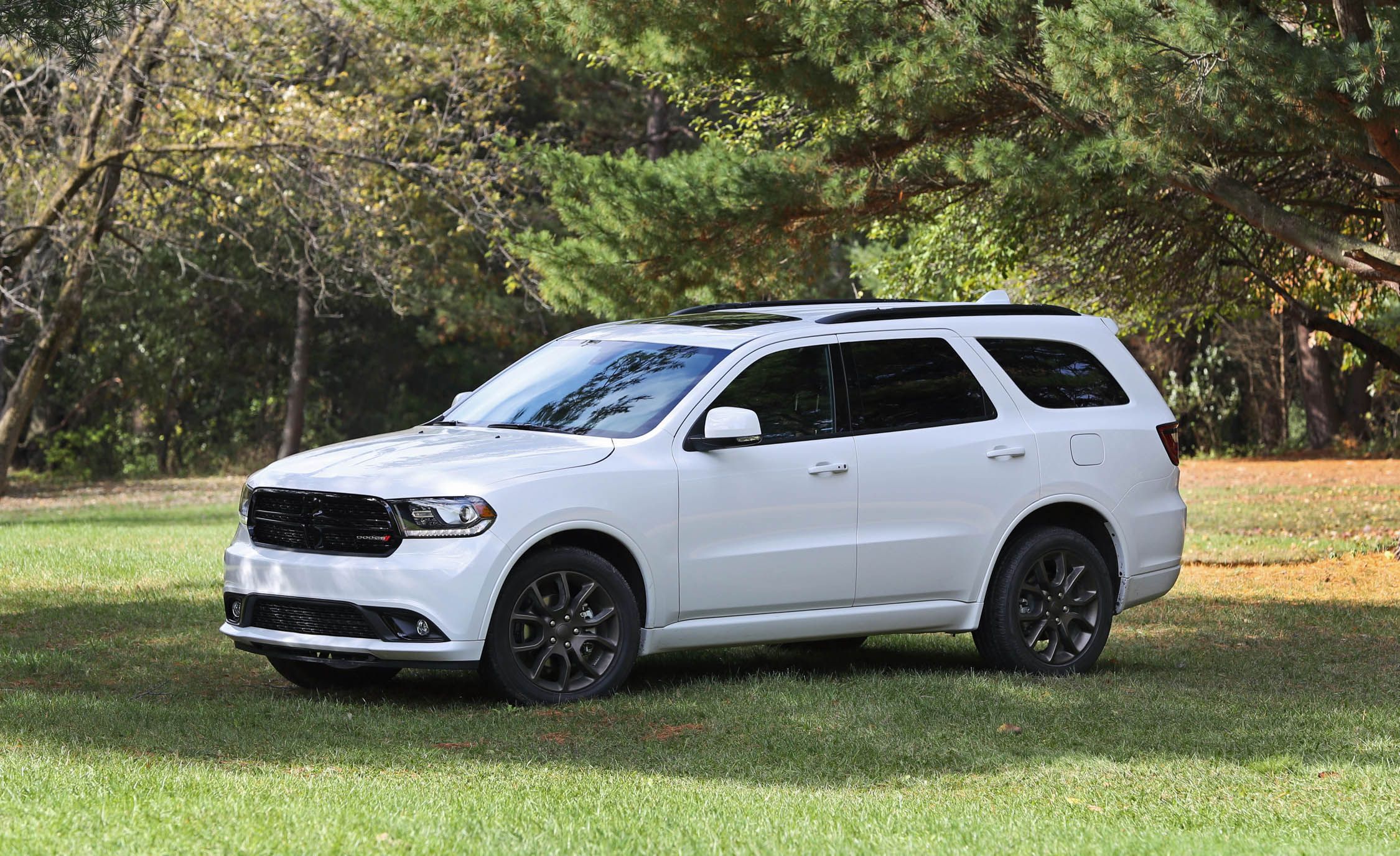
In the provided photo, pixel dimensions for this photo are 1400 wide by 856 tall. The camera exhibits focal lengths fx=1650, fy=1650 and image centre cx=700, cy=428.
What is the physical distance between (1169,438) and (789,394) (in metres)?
2.41

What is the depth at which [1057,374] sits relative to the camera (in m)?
9.14

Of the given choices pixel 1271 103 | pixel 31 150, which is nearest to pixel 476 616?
pixel 1271 103

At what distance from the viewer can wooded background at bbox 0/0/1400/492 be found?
453 inches

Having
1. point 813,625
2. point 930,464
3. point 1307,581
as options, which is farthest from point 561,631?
point 1307,581

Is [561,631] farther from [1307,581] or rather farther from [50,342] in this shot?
[50,342]

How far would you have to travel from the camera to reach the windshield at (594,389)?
8.09 metres

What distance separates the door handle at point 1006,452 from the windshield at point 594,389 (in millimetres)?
1534

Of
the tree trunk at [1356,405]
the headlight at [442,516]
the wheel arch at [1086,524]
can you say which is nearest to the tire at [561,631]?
the headlight at [442,516]

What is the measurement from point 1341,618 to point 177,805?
8.75 meters

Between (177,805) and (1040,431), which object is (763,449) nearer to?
(1040,431)

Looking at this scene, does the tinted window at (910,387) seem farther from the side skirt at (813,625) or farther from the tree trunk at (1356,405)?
the tree trunk at (1356,405)

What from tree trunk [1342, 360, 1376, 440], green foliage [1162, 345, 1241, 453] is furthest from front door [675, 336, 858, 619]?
tree trunk [1342, 360, 1376, 440]

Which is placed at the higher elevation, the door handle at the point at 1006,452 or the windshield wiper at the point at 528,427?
the windshield wiper at the point at 528,427

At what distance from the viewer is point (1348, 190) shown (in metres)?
15.3
